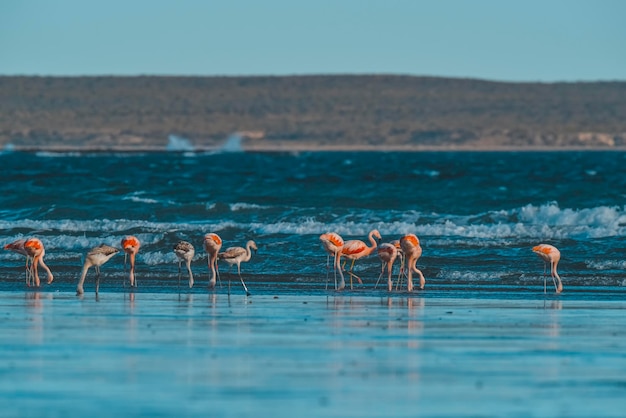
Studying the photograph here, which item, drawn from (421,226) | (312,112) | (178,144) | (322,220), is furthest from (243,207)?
(312,112)

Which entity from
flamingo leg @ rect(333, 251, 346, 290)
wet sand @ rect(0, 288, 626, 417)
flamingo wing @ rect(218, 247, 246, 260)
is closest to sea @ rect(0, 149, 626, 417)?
wet sand @ rect(0, 288, 626, 417)

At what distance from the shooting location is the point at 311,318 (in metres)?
13.7

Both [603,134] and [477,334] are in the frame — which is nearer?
[477,334]

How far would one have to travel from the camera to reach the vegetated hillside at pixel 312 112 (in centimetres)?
13138

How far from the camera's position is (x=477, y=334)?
12.1 meters

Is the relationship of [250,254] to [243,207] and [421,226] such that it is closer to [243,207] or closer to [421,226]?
[421,226]

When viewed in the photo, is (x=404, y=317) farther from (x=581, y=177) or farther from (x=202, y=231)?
(x=581, y=177)

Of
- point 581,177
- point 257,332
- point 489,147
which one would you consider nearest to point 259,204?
point 581,177

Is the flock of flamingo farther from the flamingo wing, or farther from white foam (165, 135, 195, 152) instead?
white foam (165, 135, 195, 152)

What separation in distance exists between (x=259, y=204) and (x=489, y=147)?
9460 cm

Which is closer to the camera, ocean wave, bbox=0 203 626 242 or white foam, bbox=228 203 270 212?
ocean wave, bbox=0 203 626 242

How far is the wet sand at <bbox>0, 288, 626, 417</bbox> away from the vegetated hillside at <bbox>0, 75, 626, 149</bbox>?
114591mm

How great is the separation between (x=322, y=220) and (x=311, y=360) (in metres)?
20.6

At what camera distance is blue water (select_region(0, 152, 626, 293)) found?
21.6 meters
